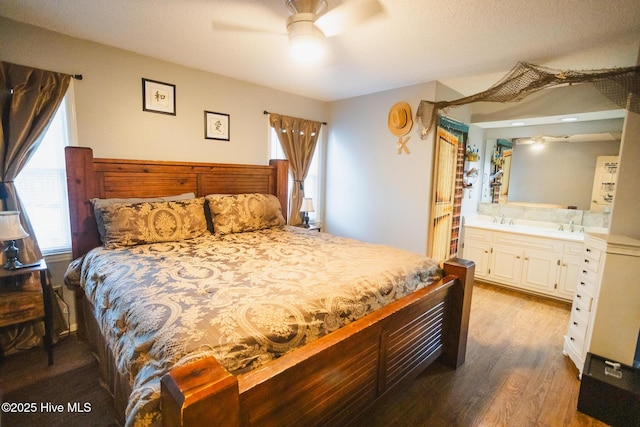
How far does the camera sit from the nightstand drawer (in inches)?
76.3

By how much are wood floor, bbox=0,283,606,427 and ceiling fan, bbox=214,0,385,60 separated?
2232 mm

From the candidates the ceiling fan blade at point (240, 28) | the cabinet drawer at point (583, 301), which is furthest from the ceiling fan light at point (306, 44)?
the cabinet drawer at point (583, 301)

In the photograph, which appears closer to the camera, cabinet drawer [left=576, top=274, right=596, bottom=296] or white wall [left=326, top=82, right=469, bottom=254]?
cabinet drawer [left=576, top=274, right=596, bottom=296]

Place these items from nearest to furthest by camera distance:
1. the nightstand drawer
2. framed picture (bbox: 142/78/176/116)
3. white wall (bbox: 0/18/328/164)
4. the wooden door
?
the nightstand drawer → white wall (bbox: 0/18/328/164) → framed picture (bbox: 142/78/176/116) → the wooden door

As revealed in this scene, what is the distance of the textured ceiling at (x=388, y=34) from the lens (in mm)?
1891

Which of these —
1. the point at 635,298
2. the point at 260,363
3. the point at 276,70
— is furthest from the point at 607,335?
the point at 276,70

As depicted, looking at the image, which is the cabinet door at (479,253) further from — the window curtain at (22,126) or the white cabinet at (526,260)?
the window curtain at (22,126)

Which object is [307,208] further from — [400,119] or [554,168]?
[554,168]

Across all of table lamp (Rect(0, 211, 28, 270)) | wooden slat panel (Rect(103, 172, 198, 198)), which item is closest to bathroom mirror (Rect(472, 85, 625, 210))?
wooden slat panel (Rect(103, 172, 198, 198))

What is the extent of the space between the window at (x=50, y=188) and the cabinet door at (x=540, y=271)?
4.80m

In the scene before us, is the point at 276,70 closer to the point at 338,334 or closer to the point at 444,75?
the point at 444,75

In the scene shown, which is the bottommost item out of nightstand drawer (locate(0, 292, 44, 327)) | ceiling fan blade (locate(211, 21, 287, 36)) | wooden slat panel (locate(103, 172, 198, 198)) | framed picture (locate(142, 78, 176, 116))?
nightstand drawer (locate(0, 292, 44, 327))

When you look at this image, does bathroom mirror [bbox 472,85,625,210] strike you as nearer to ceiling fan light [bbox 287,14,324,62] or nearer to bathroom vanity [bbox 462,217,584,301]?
bathroom vanity [bbox 462,217,584,301]

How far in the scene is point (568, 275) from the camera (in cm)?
326
